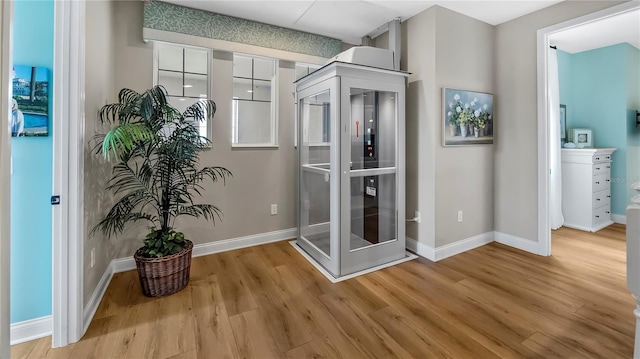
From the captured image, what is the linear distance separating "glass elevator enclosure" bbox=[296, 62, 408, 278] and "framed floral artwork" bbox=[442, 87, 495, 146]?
489 mm

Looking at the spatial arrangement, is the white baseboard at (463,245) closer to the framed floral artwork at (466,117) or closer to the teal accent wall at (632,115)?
the framed floral artwork at (466,117)

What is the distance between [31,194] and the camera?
5.49ft

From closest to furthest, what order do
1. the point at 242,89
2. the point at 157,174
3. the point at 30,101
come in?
the point at 30,101 < the point at 157,174 < the point at 242,89

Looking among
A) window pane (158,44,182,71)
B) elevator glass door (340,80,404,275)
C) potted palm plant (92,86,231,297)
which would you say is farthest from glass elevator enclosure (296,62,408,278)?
window pane (158,44,182,71)

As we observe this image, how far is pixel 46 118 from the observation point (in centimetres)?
168

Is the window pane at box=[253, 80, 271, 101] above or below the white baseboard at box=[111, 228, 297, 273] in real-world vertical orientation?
above

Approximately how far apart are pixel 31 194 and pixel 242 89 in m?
2.14

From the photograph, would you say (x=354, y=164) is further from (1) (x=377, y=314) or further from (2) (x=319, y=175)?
(1) (x=377, y=314)

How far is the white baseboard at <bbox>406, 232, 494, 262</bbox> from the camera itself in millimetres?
2914

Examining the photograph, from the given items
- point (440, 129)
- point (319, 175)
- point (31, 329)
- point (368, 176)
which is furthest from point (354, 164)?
point (31, 329)

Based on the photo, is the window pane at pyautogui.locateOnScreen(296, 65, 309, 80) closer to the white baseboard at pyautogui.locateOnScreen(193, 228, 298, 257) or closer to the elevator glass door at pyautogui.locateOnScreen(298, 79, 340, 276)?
the elevator glass door at pyautogui.locateOnScreen(298, 79, 340, 276)

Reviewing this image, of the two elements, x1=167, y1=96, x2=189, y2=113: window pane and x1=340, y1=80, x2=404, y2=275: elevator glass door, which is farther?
x1=167, y1=96, x2=189, y2=113: window pane

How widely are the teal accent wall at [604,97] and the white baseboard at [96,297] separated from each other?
246 inches

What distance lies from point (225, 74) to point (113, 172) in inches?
57.2
